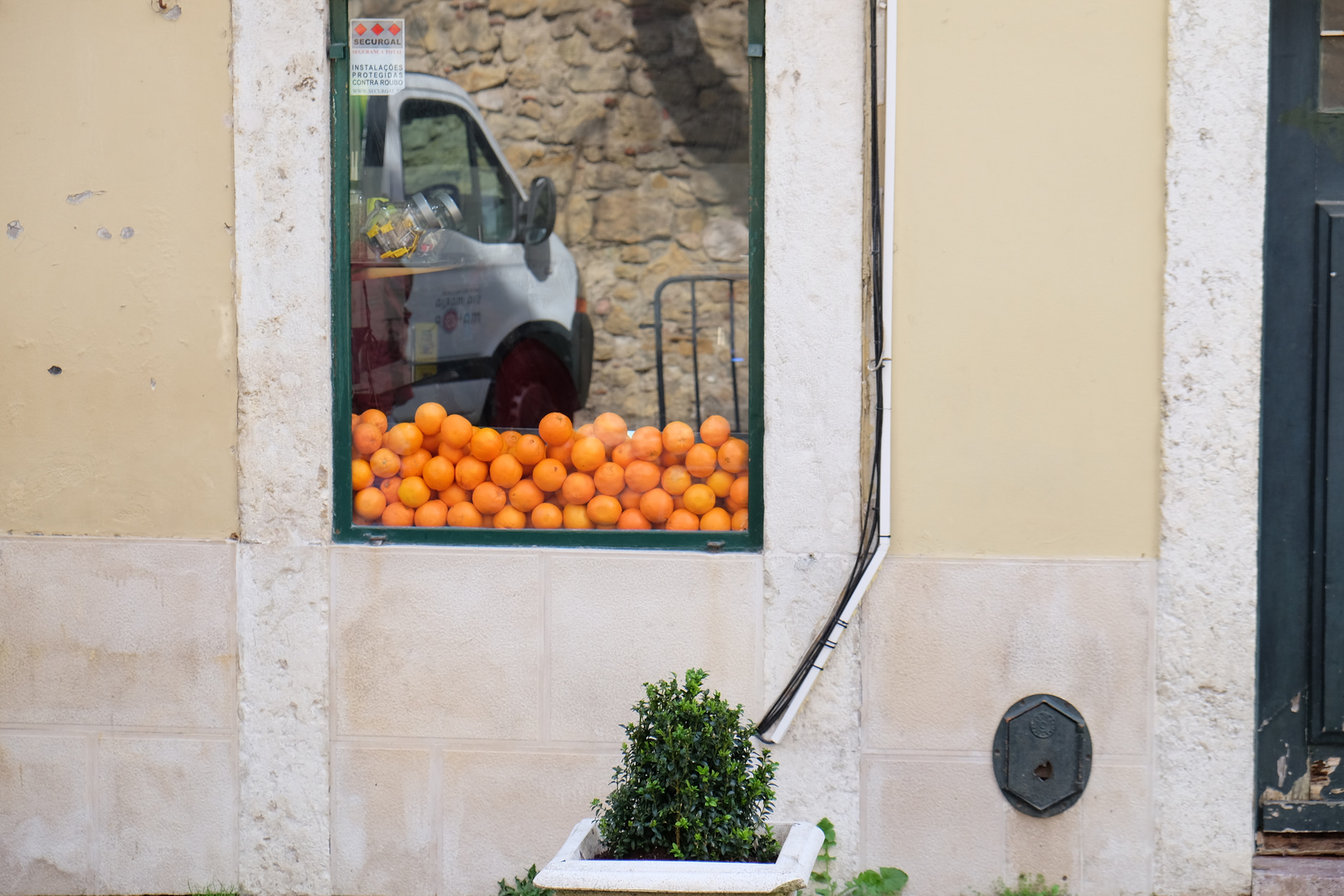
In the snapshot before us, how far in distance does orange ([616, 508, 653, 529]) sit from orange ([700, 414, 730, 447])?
1.09 ft

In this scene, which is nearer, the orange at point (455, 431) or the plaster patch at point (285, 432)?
the plaster patch at point (285, 432)

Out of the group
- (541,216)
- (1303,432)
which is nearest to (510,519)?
(541,216)

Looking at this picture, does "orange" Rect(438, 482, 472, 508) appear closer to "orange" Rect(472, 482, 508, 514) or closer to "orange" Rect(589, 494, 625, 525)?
"orange" Rect(472, 482, 508, 514)

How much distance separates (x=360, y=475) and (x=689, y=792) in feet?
5.69

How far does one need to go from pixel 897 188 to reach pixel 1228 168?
3.14ft

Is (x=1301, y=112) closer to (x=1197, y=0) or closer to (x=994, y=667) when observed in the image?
(x=1197, y=0)

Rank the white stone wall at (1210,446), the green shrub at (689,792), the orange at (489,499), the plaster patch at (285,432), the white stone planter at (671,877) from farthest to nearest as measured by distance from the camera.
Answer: the orange at (489,499)
the plaster patch at (285,432)
the white stone wall at (1210,446)
the green shrub at (689,792)
the white stone planter at (671,877)

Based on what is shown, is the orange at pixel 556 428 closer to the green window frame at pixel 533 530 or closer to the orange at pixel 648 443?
the orange at pixel 648 443

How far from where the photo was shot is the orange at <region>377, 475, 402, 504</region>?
363cm

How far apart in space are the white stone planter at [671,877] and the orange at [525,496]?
1.38 metres

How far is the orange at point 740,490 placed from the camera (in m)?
3.56

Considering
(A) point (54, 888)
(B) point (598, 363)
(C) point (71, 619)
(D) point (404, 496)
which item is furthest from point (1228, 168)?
(A) point (54, 888)

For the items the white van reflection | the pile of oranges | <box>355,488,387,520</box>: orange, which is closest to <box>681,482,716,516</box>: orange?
the pile of oranges

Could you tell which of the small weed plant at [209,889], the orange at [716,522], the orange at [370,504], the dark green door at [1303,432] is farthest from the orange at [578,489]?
the dark green door at [1303,432]
